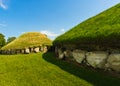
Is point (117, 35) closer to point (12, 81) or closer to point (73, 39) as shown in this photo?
point (73, 39)

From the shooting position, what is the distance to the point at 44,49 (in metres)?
23.4

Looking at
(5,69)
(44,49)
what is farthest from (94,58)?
(44,49)

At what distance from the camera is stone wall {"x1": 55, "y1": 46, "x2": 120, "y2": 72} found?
32.8ft

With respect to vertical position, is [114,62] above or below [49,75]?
above

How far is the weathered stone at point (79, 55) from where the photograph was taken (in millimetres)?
12611

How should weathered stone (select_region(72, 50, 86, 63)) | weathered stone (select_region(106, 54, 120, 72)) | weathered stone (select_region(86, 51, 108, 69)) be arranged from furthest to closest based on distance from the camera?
weathered stone (select_region(72, 50, 86, 63)) → weathered stone (select_region(86, 51, 108, 69)) → weathered stone (select_region(106, 54, 120, 72))

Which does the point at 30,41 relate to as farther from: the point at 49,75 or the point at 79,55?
the point at 49,75

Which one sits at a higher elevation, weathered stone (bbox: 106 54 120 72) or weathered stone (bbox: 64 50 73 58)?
weathered stone (bbox: 64 50 73 58)

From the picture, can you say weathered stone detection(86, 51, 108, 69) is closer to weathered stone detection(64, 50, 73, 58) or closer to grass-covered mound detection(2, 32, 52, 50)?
weathered stone detection(64, 50, 73, 58)

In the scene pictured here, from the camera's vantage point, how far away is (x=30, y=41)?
29.4m

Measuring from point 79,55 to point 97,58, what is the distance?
6.66ft

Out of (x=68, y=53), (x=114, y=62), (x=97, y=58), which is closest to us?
(x=114, y=62)

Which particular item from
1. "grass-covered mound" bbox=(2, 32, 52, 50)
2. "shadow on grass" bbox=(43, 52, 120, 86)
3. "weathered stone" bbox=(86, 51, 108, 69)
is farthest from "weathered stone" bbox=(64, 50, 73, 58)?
"grass-covered mound" bbox=(2, 32, 52, 50)

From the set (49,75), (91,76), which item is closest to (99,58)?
(91,76)
